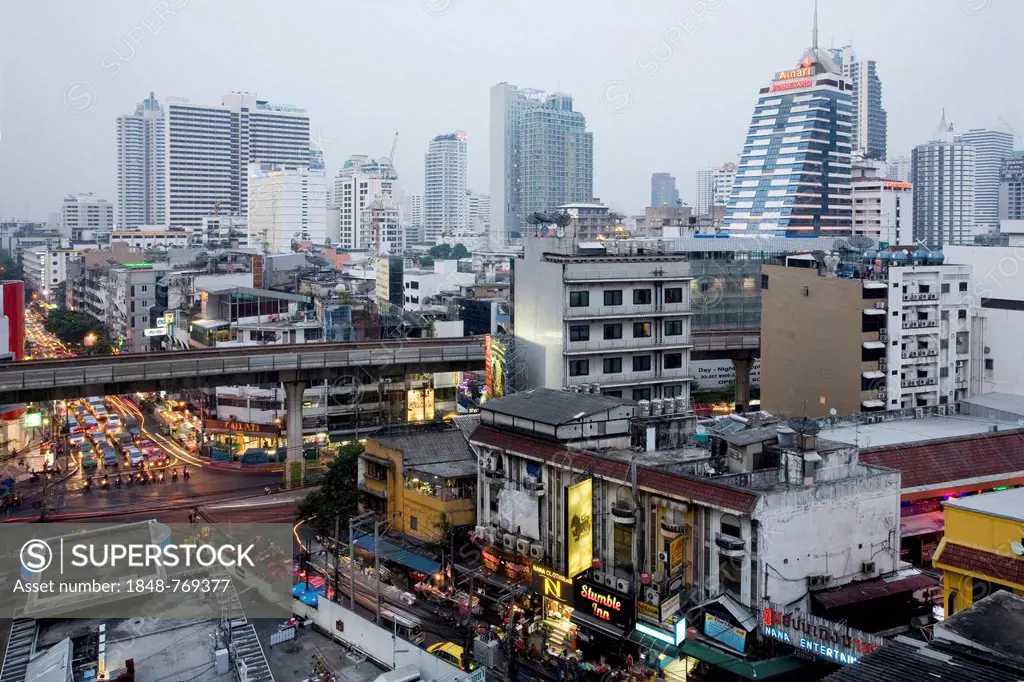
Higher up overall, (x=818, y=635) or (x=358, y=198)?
(x=358, y=198)

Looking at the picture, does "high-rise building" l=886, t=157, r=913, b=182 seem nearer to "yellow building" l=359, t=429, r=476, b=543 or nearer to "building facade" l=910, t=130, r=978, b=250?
"building facade" l=910, t=130, r=978, b=250

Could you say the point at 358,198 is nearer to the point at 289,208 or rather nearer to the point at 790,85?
the point at 289,208

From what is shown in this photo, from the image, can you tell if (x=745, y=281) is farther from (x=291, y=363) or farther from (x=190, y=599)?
(x=190, y=599)

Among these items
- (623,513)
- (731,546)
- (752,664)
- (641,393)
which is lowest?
(752,664)

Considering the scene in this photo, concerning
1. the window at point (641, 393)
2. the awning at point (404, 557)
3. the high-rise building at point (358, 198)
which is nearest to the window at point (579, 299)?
the window at point (641, 393)

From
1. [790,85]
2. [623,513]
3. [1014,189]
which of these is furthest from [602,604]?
[1014,189]

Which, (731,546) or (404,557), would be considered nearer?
(731,546)

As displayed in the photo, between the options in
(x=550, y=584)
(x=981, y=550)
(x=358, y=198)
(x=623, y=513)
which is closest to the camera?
(x=981, y=550)

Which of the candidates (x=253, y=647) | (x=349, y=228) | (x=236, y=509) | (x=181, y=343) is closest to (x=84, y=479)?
(x=236, y=509)
